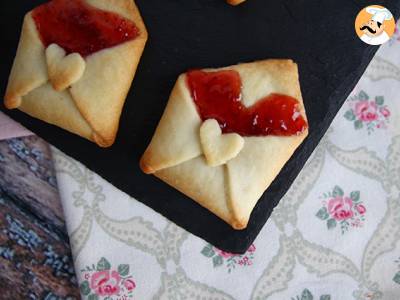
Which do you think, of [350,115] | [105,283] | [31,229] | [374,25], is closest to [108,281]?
[105,283]

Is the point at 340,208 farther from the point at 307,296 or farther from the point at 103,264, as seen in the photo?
the point at 103,264

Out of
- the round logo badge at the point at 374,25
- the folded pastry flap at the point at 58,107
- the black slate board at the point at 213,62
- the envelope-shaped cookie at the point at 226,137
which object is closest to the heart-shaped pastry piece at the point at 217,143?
the envelope-shaped cookie at the point at 226,137

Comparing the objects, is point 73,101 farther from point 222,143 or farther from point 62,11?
point 222,143

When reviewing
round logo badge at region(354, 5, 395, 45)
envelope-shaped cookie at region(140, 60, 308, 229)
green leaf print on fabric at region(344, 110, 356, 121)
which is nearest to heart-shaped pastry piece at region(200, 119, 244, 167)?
envelope-shaped cookie at region(140, 60, 308, 229)

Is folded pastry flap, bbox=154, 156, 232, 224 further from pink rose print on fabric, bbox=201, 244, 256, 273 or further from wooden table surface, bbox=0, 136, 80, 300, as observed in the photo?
wooden table surface, bbox=0, 136, 80, 300

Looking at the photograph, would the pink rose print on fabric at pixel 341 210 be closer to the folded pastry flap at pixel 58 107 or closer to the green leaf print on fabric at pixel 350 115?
the green leaf print on fabric at pixel 350 115
